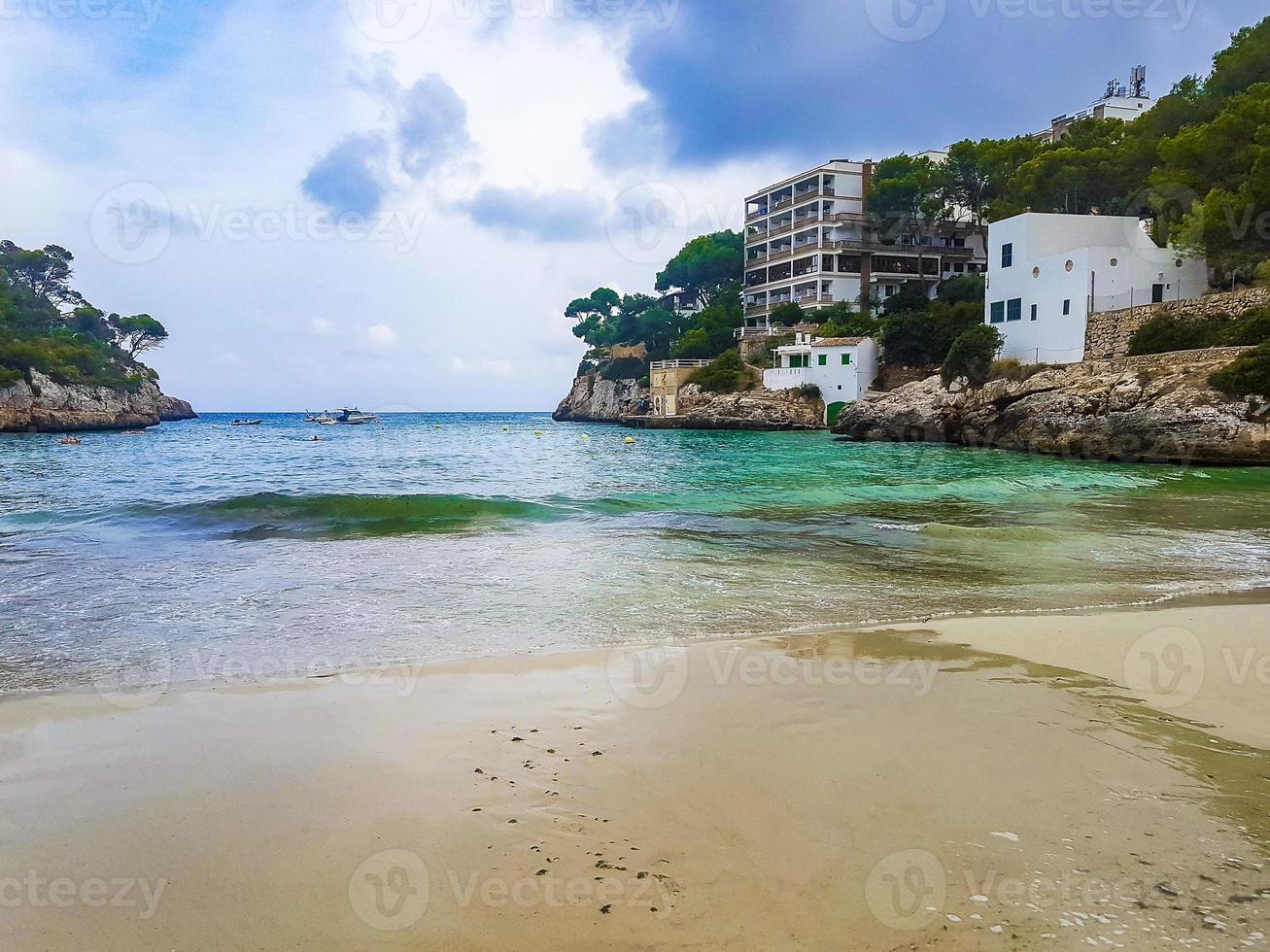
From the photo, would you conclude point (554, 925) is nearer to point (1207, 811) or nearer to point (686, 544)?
point (1207, 811)

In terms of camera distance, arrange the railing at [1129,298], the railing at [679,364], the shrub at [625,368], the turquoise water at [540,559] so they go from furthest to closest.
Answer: the shrub at [625,368] → the railing at [679,364] → the railing at [1129,298] → the turquoise water at [540,559]

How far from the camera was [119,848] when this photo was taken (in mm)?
3660

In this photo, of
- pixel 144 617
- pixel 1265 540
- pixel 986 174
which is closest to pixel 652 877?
pixel 144 617

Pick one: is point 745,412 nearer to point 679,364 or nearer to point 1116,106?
point 679,364

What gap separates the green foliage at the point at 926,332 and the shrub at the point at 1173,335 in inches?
709

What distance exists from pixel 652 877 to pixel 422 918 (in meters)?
0.94

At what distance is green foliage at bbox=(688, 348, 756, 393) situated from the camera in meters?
71.5

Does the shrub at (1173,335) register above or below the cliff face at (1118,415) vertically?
above

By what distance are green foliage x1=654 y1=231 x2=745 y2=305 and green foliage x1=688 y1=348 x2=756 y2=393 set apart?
1906 cm

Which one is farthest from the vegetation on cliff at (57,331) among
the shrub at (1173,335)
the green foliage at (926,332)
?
the shrub at (1173,335)

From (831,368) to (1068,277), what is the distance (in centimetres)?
2279

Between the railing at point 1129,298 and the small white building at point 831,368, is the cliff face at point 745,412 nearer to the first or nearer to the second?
the small white building at point 831,368

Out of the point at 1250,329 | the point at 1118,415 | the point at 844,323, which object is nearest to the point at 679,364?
the point at 844,323

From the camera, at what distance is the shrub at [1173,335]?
1364 inches
